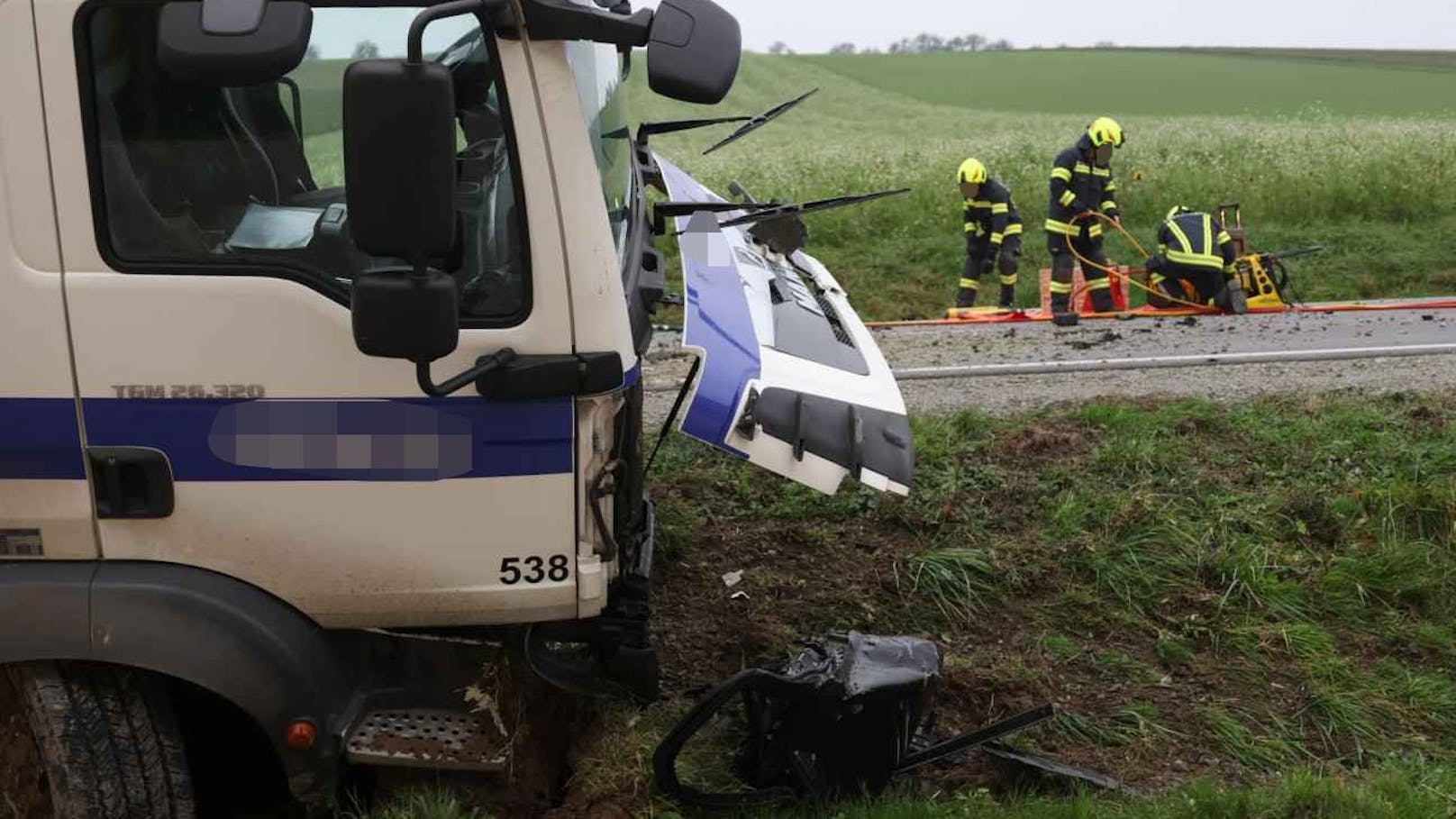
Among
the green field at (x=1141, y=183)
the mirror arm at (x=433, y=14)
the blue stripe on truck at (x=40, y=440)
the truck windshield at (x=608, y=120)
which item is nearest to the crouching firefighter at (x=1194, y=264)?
the green field at (x=1141, y=183)

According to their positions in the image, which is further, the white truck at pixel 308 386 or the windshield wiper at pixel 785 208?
the windshield wiper at pixel 785 208

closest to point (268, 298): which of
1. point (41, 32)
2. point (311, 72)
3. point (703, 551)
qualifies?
point (311, 72)

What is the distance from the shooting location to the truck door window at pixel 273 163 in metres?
2.93

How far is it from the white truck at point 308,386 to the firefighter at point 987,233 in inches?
399

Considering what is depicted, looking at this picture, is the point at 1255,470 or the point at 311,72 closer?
the point at 311,72

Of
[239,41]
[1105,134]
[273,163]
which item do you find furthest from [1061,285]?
[239,41]

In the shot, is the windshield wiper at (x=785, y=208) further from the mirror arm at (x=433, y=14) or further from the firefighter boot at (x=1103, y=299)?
the firefighter boot at (x=1103, y=299)

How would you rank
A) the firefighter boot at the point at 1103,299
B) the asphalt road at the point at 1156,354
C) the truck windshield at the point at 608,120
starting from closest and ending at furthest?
the truck windshield at the point at 608,120 < the asphalt road at the point at 1156,354 < the firefighter boot at the point at 1103,299

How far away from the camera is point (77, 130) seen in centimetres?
293

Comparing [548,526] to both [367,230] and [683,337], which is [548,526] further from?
[367,230]

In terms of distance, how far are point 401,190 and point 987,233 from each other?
1138 centimetres

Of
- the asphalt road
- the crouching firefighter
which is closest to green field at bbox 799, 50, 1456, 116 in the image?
the crouching firefighter

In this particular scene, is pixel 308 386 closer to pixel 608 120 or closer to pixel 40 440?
pixel 40 440

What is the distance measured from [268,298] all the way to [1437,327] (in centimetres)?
812
